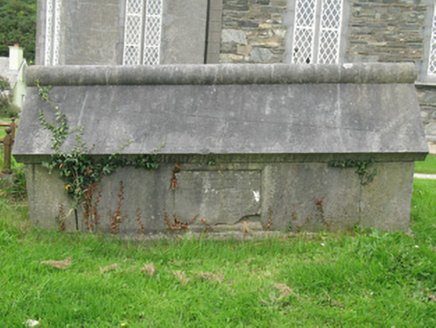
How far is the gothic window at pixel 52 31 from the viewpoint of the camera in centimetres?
1187

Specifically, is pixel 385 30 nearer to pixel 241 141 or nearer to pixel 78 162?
pixel 241 141

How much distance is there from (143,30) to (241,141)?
850 centimetres

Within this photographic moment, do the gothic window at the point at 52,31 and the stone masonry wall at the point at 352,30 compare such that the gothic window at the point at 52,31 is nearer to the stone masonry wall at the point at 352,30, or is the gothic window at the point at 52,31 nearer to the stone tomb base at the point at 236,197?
the stone masonry wall at the point at 352,30

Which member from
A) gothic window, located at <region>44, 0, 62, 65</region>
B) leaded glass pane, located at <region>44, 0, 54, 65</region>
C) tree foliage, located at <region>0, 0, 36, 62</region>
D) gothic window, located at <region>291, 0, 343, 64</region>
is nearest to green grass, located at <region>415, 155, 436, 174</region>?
gothic window, located at <region>291, 0, 343, 64</region>

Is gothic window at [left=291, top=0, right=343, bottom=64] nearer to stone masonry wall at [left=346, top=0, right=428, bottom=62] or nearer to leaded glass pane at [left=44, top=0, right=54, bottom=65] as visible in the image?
stone masonry wall at [left=346, top=0, right=428, bottom=62]

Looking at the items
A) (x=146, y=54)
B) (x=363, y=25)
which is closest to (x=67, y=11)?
(x=146, y=54)

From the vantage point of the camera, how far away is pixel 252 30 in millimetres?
11141

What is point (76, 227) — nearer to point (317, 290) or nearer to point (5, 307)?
point (5, 307)

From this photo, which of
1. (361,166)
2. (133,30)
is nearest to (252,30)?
(133,30)

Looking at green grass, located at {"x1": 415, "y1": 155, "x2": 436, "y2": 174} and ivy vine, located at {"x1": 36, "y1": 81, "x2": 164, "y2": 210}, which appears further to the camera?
green grass, located at {"x1": 415, "y1": 155, "x2": 436, "y2": 174}

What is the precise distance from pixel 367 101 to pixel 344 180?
659 millimetres

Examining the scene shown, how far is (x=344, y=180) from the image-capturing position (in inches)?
151

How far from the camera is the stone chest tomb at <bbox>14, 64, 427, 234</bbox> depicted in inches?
146

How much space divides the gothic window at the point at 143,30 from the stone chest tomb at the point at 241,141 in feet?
25.6
